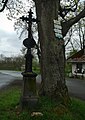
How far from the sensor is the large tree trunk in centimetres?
916

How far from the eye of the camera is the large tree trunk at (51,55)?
9.16 meters

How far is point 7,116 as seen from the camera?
7812 millimetres

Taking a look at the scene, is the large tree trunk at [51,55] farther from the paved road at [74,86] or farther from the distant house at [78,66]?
the distant house at [78,66]

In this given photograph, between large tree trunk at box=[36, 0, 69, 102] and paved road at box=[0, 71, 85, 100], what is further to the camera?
paved road at box=[0, 71, 85, 100]

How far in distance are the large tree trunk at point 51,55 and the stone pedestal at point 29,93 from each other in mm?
800

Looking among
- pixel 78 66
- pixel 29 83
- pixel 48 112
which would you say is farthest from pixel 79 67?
pixel 48 112

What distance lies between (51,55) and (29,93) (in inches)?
58.7

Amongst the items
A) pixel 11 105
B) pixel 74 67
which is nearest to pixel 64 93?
pixel 11 105

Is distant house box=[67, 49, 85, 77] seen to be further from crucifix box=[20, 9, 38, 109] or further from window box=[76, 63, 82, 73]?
crucifix box=[20, 9, 38, 109]

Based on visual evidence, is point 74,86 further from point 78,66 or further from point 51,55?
point 78,66

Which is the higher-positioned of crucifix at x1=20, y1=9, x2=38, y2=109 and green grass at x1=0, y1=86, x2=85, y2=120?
crucifix at x1=20, y1=9, x2=38, y2=109

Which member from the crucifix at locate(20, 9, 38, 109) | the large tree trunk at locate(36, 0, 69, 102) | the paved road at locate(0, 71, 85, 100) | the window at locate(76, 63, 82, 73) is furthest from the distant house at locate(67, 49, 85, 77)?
the crucifix at locate(20, 9, 38, 109)

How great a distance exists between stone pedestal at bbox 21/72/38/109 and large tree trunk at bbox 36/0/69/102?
0.80 meters

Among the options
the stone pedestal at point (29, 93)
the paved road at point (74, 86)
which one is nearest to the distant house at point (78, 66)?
the paved road at point (74, 86)
